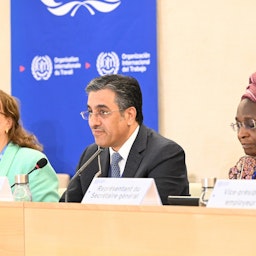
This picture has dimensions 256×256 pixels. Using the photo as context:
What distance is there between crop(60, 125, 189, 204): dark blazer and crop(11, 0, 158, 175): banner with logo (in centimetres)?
138

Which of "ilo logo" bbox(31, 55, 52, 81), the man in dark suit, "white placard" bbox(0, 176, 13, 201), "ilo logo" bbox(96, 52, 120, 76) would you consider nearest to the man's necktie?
the man in dark suit

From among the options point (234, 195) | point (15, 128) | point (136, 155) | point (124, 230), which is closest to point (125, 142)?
point (136, 155)

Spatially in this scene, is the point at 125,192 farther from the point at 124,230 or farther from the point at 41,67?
the point at 41,67

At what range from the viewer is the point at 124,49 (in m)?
4.87

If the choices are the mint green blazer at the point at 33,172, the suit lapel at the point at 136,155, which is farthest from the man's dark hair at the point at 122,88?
the mint green blazer at the point at 33,172

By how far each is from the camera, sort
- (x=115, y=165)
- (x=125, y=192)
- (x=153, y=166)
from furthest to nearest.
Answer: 1. (x=115, y=165)
2. (x=153, y=166)
3. (x=125, y=192)

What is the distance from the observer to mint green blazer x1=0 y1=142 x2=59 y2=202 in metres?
3.51

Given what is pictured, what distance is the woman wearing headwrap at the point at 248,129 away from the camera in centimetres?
290

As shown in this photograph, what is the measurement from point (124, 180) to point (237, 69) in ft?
7.90

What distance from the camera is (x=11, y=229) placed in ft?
7.52

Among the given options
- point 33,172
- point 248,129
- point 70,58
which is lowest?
point 33,172

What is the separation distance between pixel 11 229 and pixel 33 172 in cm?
127

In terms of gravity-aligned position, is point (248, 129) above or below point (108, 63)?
below

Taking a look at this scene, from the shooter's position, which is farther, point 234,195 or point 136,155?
point 136,155
